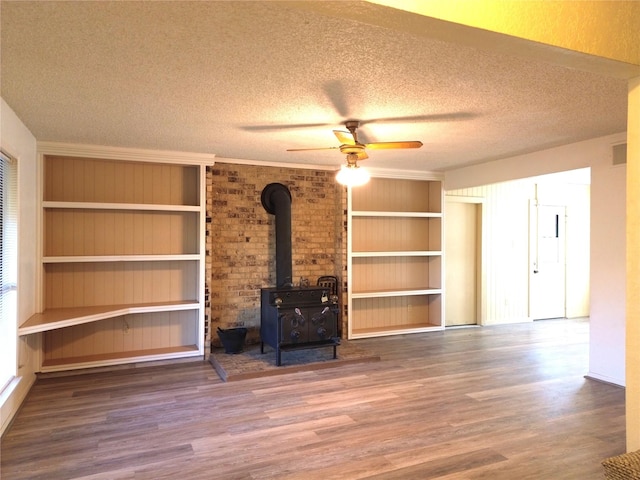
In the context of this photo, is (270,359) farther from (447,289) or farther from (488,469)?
(447,289)

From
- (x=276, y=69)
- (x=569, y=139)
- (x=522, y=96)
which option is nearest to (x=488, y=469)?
(x=522, y=96)

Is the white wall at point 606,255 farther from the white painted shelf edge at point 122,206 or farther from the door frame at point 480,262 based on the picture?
the white painted shelf edge at point 122,206

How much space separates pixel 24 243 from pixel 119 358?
1.62m

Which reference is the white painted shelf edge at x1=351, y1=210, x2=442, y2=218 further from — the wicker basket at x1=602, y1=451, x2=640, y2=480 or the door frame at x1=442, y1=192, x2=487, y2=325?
the wicker basket at x1=602, y1=451, x2=640, y2=480

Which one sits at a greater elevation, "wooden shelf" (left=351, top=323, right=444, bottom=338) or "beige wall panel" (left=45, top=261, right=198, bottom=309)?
"beige wall panel" (left=45, top=261, right=198, bottom=309)

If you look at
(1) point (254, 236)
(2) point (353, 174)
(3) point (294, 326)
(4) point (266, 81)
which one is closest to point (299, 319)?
(3) point (294, 326)

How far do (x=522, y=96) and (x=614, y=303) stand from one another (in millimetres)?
2463

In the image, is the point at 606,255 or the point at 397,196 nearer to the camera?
the point at 606,255

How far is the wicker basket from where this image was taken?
145 centimetres

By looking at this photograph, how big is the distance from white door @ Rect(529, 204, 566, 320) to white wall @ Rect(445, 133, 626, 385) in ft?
10.5

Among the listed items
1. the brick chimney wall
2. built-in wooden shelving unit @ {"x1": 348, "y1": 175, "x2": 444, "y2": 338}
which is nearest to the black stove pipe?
the brick chimney wall

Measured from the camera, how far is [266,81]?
107 inches

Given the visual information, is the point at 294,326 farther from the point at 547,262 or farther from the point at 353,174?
the point at 547,262

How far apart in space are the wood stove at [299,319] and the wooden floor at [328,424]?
400mm
